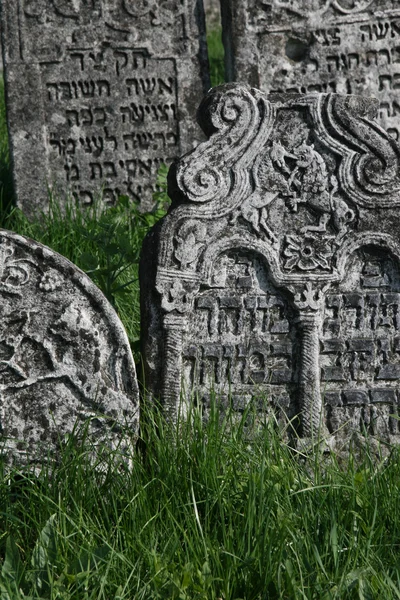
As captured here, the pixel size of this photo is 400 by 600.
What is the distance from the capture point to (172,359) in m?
3.09

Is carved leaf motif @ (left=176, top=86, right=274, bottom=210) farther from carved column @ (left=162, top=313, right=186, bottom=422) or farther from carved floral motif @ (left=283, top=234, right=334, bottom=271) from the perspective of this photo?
carved column @ (left=162, top=313, right=186, bottom=422)

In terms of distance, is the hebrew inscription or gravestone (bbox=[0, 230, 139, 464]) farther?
the hebrew inscription

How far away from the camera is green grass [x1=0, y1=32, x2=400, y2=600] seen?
236 centimetres

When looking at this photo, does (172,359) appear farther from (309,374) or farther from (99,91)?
(99,91)

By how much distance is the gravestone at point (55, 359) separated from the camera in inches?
116

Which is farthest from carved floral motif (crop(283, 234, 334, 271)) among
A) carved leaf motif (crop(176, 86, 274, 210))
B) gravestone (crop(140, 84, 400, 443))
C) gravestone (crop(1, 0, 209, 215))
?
gravestone (crop(1, 0, 209, 215))

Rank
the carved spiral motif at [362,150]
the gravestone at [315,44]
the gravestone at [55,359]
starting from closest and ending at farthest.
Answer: the gravestone at [55,359], the carved spiral motif at [362,150], the gravestone at [315,44]

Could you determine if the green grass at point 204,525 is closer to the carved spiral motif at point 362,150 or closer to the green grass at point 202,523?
the green grass at point 202,523

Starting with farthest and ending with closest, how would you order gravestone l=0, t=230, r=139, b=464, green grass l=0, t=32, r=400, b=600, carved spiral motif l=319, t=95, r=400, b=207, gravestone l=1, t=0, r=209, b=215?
gravestone l=1, t=0, r=209, b=215, carved spiral motif l=319, t=95, r=400, b=207, gravestone l=0, t=230, r=139, b=464, green grass l=0, t=32, r=400, b=600

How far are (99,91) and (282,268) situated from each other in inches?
118

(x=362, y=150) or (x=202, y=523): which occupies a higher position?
(x=362, y=150)

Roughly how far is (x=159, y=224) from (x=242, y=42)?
2.59 metres

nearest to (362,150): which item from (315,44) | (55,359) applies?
(55,359)

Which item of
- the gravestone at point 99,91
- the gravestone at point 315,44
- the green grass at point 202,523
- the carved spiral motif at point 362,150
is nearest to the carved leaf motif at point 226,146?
the carved spiral motif at point 362,150
